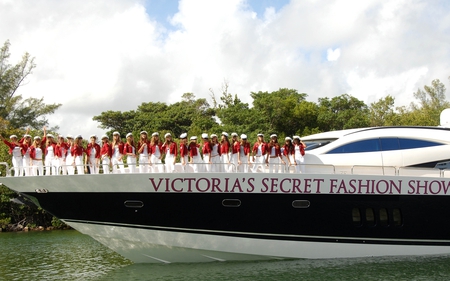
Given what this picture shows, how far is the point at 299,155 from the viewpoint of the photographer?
1372 centimetres

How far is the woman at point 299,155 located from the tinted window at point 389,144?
89.4 inches

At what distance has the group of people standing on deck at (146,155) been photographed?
1295 cm

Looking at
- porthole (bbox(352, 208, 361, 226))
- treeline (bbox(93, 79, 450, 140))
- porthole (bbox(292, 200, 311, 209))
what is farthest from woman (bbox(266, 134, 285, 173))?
treeline (bbox(93, 79, 450, 140))

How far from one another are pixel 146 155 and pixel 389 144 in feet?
21.7

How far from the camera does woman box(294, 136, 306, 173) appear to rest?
13409 millimetres

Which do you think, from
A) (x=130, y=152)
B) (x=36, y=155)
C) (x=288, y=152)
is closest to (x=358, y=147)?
(x=288, y=152)

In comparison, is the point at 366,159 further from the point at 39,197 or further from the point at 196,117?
the point at 196,117

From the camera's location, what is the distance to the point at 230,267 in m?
12.9

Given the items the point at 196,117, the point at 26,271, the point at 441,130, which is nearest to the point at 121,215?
the point at 26,271

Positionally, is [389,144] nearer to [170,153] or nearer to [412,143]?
[412,143]

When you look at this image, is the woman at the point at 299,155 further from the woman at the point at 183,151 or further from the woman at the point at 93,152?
the woman at the point at 93,152

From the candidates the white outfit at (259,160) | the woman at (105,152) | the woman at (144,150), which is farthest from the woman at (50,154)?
the white outfit at (259,160)

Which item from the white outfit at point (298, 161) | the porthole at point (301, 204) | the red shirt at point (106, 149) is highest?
the red shirt at point (106, 149)

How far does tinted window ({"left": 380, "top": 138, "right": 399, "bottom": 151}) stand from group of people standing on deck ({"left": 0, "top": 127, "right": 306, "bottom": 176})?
2316mm
